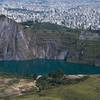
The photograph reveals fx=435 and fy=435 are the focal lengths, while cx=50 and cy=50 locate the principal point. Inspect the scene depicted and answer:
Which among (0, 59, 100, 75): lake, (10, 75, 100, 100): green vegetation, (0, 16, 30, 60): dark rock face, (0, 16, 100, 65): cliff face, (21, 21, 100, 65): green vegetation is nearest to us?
(10, 75, 100, 100): green vegetation

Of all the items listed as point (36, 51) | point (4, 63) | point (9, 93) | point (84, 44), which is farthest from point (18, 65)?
point (9, 93)

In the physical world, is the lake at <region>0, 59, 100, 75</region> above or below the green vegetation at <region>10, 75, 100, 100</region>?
below

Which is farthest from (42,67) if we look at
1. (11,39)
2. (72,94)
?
(72,94)

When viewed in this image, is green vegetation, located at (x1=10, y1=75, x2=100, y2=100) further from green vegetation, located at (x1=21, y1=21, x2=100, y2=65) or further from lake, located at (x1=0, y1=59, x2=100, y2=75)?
green vegetation, located at (x1=21, y1=21, x2=100, y2=65)

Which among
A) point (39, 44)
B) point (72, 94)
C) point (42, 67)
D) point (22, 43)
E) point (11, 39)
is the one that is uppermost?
point (72, 94)

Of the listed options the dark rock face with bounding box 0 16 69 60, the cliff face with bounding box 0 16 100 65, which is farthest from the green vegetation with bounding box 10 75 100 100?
the dark rock face with bounding box 0 16 69 60

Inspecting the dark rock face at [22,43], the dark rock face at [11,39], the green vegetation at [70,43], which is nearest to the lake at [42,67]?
the green vegetation at [70,43]

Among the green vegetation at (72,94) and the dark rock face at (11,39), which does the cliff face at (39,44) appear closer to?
the dark rock face at (11,39)

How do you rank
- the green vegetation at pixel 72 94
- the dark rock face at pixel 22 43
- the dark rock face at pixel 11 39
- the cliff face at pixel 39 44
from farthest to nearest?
1. the dark rock face at pixel 11 39
2. the dark rock face at pixel 22 43
3. the cliff face at pixel 39 44
4. the green vegetation at pixel 72 94

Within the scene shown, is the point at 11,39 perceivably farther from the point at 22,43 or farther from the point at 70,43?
the point at 70,43
